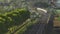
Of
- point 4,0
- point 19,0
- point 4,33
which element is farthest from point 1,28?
point 4,0

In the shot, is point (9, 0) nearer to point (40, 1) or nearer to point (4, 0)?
point (4, 0)

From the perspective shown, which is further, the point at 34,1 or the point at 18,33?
the point at 34,1

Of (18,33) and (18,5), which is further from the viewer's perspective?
(18,5)

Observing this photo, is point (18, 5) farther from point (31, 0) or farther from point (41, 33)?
point (41, 33)

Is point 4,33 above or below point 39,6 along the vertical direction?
above

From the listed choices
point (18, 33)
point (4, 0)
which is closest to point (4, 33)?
point (18, 33)

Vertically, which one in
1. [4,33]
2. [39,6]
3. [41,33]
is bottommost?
[39,6]

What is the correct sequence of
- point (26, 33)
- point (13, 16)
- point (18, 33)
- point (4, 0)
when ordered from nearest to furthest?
1. point (18, 33)
2. point (26, 33)
3. point (13, 16)
4. point (4, 0)

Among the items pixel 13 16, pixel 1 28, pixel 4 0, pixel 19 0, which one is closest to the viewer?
pixel 1 28

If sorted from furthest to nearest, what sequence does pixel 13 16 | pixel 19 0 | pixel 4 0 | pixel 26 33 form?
pixel 4 0, pixel 19 0, pixel 13 16, pixel 26 33
